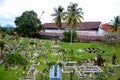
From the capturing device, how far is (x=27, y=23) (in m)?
58.5

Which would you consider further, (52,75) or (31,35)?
(31,35)

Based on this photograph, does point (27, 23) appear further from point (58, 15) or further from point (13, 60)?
point (13, 60)

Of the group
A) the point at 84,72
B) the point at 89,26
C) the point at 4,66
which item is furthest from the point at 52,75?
the point at 89,26

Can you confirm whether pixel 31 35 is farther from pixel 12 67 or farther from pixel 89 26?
pixel 12 67

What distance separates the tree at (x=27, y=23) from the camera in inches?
2315

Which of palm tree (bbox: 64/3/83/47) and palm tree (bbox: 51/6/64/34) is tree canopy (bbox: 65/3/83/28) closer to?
palm tree (bbox: 64/3/83/47)

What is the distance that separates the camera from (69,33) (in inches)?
2068

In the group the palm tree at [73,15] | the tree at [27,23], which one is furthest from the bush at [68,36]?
the tree at [27,23]

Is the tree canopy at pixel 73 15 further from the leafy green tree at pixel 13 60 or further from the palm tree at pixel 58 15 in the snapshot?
the leafy green tree at pixel 13 60

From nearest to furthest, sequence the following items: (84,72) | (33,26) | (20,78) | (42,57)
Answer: (20,78)
(84,72)
(42,57)
(33,26)

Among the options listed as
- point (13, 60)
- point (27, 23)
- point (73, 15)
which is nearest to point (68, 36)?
point (73, 15)

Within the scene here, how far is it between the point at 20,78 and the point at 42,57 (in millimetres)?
12312

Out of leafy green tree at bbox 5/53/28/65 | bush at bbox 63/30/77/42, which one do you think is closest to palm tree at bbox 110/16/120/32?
bush at bbox 63/30/77/42

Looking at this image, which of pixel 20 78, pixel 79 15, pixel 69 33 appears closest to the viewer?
pixel 20 78
